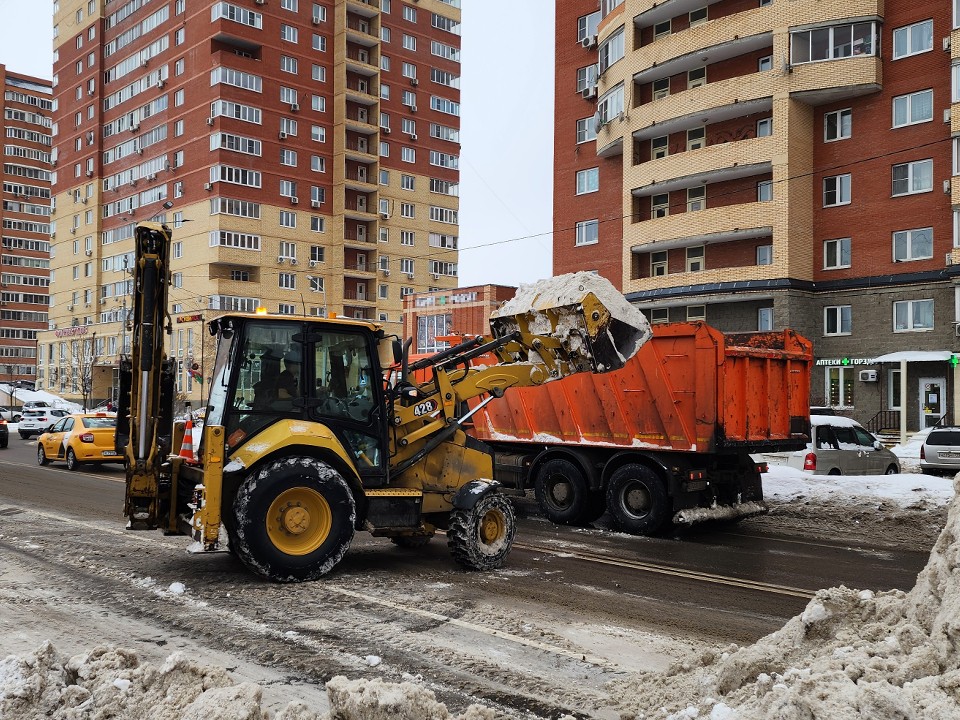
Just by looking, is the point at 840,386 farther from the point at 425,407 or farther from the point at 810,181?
the point at 425,407

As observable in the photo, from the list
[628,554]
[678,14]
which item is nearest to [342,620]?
[628,554]

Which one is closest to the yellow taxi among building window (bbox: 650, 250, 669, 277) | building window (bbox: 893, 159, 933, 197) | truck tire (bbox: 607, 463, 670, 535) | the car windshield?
the car windshield

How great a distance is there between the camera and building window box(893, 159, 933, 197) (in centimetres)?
3241

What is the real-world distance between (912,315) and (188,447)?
31.0 metres

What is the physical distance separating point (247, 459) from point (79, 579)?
7.03ft

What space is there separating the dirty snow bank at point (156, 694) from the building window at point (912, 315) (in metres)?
32.6

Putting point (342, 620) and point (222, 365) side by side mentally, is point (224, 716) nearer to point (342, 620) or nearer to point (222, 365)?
point (342, 620)

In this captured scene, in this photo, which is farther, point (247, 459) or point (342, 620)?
point (247, 459)

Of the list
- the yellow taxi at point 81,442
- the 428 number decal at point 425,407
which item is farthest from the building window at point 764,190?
the 428 number decal at point 425,407

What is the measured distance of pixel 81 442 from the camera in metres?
21.7

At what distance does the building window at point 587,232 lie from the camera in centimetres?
4253

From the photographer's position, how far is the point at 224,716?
4.26 metres

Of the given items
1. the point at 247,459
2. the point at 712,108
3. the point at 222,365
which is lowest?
the point at 247,459

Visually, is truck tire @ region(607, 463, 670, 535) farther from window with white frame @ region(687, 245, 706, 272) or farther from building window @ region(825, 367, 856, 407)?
window with white frame @ region(687, 245, 706, 272)
